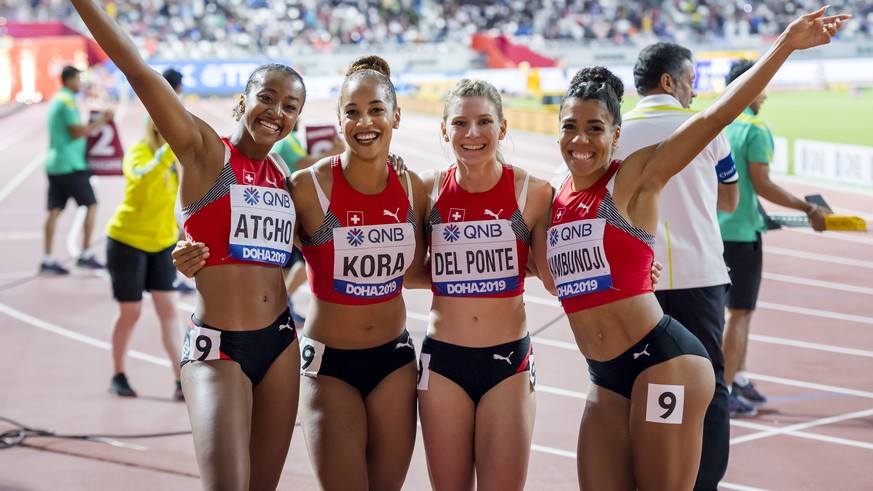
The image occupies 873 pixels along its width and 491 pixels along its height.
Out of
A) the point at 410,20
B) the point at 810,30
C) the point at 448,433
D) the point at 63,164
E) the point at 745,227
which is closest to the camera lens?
the point at 810,30

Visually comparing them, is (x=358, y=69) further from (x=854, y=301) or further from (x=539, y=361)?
(x=854, y=301)

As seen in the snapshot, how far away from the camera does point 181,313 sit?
988 cm

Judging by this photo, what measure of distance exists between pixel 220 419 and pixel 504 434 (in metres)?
1.14

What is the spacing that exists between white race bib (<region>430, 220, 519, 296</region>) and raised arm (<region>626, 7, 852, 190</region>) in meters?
0.67

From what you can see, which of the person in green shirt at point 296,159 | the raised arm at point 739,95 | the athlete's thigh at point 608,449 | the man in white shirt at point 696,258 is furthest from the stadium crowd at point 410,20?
the athlete's thigh at point 608,449

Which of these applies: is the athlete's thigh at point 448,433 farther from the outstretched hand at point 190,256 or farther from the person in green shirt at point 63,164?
the person in green shirt at point 63,164

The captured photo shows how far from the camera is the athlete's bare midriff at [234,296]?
12.6 ft

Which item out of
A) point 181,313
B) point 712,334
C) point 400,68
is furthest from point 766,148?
point 400,68

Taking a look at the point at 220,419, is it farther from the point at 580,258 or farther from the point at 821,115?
the point at 821,115

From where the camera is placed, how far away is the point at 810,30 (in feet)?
11.6

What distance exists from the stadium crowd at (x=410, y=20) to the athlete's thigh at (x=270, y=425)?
35.7 metres

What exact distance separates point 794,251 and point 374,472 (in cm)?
979

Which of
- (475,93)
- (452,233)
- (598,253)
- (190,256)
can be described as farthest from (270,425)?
(475,93)

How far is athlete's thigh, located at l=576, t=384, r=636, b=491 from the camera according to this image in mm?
3646
